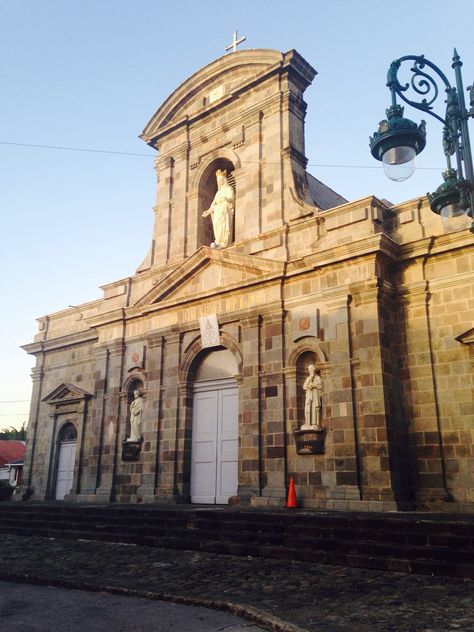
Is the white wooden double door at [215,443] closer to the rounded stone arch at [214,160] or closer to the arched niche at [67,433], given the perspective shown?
the arched niche at [67,433]

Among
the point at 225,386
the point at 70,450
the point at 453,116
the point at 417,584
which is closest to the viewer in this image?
the point at 453,116

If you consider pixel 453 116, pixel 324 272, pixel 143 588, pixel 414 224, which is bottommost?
pixel 143 588

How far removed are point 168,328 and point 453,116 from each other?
11.6 m

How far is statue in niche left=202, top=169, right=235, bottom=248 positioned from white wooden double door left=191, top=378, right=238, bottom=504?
4.32m

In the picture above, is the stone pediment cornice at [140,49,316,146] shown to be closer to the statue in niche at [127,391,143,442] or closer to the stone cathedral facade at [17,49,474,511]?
the stone cathedral facade at [17,49,474,511]

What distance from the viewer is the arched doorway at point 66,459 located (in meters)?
19.6

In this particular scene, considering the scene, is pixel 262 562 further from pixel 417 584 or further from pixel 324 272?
pixel 324 272

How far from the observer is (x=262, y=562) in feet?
28.8

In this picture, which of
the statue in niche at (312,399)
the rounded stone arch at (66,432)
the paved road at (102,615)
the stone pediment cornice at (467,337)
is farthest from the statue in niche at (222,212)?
the paved road at (102,615)

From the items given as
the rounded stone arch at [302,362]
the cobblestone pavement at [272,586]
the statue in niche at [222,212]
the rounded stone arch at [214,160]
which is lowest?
the cobblestone pavement at [272,586]

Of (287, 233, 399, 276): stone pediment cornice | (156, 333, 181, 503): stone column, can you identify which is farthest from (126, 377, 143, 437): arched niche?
(287, 233, 399, 276): stone pediment cornice

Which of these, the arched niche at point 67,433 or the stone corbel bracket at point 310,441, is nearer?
the stone corbel bracket at point 310,441

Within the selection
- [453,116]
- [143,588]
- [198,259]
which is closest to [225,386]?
[198,259]

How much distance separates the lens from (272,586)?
23.9 ft
